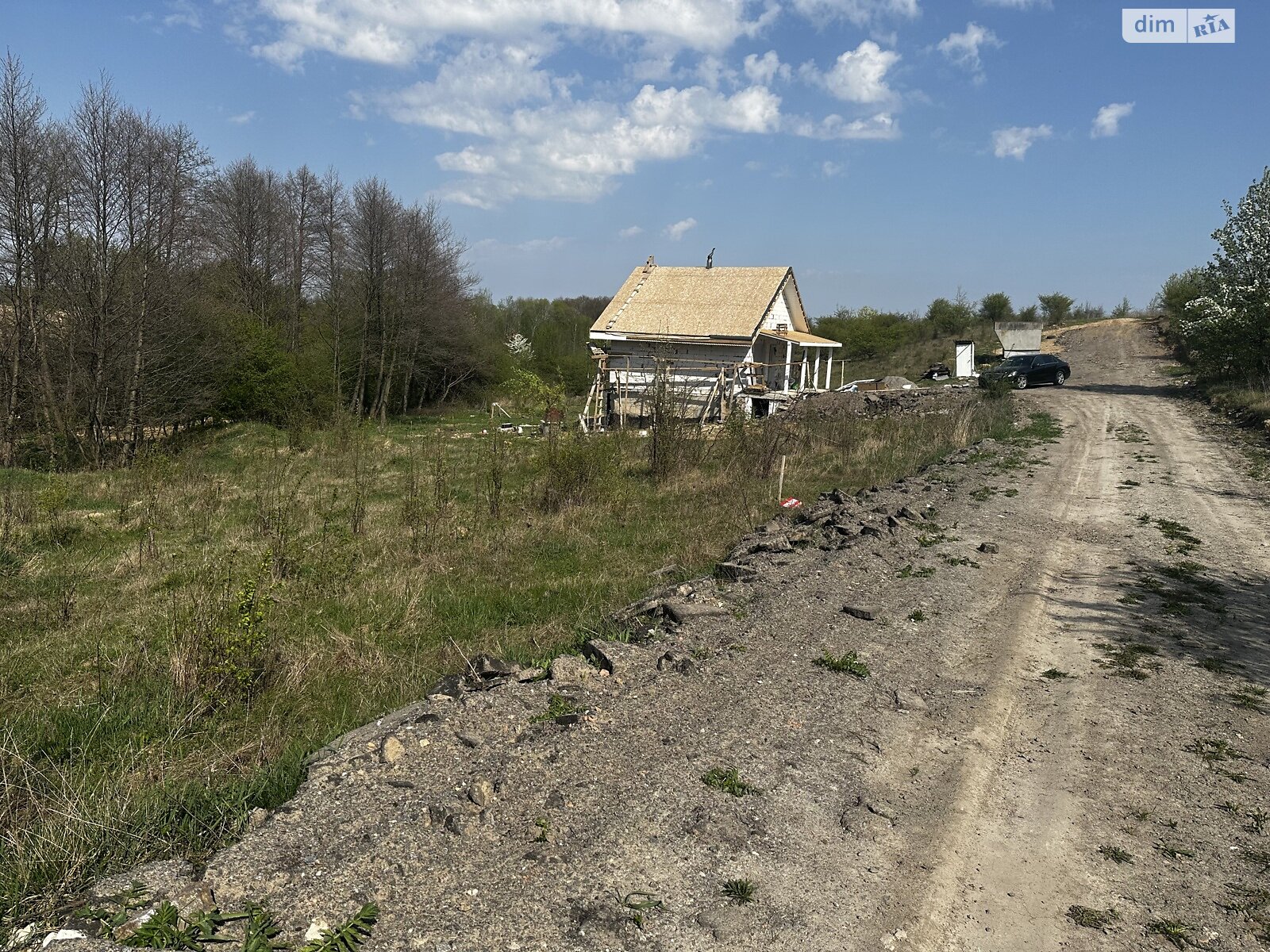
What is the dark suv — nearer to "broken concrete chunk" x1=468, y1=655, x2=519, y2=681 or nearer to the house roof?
the house roof

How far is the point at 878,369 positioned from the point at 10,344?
4259 centimetres

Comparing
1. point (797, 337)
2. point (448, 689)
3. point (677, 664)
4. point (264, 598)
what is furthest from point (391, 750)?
point (797, 337)

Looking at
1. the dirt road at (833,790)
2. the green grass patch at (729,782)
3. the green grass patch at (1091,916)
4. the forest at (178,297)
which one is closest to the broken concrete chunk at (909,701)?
the dirt road at (833,790)

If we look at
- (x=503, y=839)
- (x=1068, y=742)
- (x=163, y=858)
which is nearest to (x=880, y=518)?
(x=1068, y=742)

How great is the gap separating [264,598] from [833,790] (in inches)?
173

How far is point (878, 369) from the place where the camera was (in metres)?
49.8

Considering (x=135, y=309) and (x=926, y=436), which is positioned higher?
(x=135, y=309)

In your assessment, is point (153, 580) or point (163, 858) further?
point (153, 580)

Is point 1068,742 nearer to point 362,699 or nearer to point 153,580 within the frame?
point 362,699

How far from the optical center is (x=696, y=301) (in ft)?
104

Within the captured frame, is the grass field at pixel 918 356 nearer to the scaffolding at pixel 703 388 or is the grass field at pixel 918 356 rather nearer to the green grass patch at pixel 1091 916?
the scaffolding at pixel 703 388

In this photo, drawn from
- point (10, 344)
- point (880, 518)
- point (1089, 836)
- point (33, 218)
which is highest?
point (33, 218)

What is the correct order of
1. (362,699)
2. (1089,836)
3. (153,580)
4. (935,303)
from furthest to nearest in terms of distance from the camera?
(935,303) < (153,580) < (362,699) < (1089,836)

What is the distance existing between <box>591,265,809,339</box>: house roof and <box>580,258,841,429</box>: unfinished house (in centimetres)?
3
